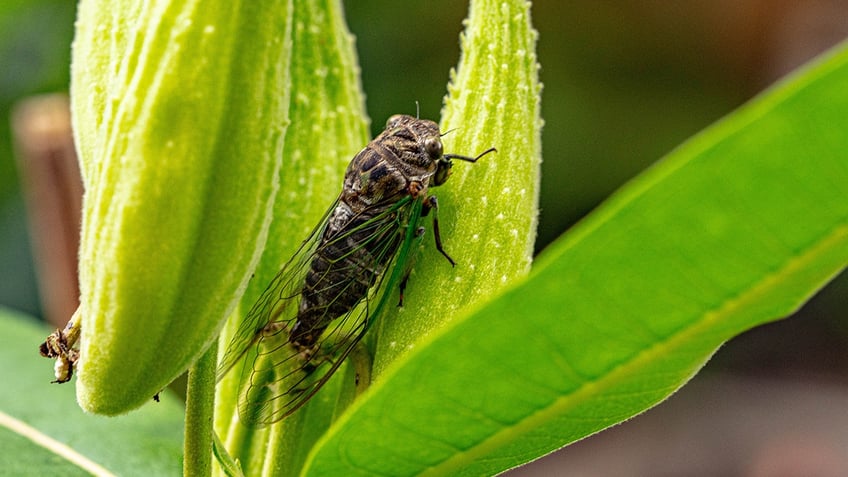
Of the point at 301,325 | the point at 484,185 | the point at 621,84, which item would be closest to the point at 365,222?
the point at 301,325

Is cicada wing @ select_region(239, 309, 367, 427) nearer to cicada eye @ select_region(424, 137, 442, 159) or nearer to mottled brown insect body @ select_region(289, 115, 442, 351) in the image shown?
mottled brown insect body @ select_region(289, 115, 442, 351)

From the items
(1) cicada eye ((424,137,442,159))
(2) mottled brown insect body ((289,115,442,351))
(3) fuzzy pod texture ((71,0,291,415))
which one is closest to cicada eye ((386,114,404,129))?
(2) mottled brown insect body ((289,115,442,351))

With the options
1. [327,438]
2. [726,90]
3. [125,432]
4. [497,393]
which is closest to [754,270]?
[497,393]

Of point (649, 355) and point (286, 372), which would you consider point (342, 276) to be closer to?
point (286, 372)

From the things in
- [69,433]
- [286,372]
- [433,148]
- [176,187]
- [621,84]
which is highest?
[176,187]

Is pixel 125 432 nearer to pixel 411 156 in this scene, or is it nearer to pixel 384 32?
pixel 411 156

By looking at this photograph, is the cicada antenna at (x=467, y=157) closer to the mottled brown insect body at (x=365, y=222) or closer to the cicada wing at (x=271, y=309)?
the mottled brown insect body at (x=365, y=222)
